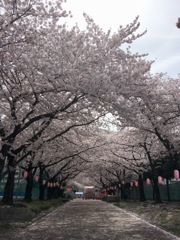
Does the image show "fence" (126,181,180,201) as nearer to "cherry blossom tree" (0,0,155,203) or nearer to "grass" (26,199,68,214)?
"grass" (26,199,68,214)

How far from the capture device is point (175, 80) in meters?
19.6

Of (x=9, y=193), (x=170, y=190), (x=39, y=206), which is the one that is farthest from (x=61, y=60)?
(x=170, y=190)

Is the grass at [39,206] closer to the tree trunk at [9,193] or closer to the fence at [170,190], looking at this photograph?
the tree trunk at [9,193]

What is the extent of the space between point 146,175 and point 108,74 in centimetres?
2869

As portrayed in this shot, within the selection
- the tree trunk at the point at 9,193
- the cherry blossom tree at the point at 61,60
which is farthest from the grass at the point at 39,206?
the cherry blossom tree at the point at 61,60

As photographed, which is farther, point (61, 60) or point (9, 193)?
point (9, 193)

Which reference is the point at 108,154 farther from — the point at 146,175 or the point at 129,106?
the point at 129,106

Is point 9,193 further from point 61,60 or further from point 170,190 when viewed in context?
point 170,190

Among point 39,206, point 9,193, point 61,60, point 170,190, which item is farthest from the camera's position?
point 170,190

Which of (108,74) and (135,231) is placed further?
(135,231)

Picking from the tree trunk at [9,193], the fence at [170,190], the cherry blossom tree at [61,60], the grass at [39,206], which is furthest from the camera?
the fence at [170,190]

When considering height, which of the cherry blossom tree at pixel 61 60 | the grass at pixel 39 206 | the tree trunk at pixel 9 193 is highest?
the cherry blossom tree at pixel 61 60

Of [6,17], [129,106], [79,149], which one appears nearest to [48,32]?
[6,17]

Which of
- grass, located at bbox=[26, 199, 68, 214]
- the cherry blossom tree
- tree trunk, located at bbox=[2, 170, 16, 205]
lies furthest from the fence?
the cherry blossom tree
